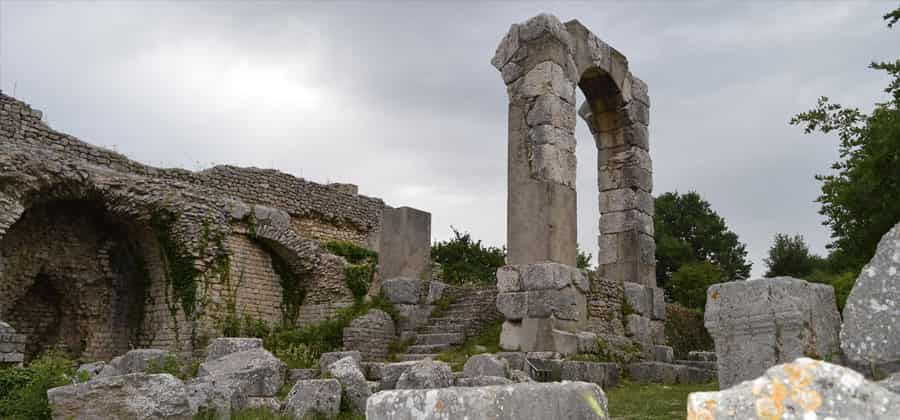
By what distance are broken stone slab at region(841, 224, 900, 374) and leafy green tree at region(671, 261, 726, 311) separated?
27398mm

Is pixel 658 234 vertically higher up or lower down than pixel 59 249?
higher up

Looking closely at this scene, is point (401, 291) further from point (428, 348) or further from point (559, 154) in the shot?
point (559, 154)

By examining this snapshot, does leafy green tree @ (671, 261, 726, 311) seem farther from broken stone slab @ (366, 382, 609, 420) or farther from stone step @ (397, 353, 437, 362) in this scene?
broken stone slab @ (366, 382, 609, 420)

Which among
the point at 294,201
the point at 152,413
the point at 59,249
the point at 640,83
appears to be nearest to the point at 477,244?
the point at 294,201

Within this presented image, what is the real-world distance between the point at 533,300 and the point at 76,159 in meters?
9.69

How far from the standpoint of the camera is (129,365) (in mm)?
10328

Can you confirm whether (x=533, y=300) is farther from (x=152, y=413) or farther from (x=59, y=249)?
(x=59, y=249)

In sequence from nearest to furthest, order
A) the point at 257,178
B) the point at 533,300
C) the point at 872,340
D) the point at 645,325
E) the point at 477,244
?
the point at 872,340
the point at 533,300
the point at 645,325
the point at 257,178
the point at 477,244

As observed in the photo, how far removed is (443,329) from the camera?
15141 mm

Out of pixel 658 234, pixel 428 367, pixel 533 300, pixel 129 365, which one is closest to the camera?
pixel 428 367

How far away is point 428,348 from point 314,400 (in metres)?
6.84

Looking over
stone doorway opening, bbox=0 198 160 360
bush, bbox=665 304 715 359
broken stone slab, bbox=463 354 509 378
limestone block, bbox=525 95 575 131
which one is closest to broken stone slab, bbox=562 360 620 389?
broken stone slab, bbox=463 354 509 378

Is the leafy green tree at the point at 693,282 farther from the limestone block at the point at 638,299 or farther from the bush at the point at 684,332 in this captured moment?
the limestone block at the point at 638,299

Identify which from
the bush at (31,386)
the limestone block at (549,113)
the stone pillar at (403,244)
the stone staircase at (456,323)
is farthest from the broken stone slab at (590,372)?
the bush at (31,386)
